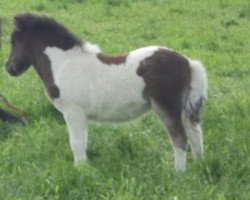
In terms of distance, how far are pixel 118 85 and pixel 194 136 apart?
862 millimetres

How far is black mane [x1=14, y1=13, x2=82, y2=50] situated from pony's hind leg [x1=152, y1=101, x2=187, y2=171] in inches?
41.2

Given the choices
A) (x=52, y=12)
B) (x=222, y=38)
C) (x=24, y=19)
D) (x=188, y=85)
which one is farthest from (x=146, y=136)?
(x=52, y=12)

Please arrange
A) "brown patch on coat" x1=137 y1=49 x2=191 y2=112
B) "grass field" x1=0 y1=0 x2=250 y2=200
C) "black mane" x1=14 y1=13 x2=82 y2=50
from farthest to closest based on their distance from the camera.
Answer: "black mane" x1=14 y1=13 x2=82 y2=50 < "brown patch on coat" x1=137 y1=49 x2=191 y2=112 < "grass field" x1=0 y1=0 x2=250 y2=200

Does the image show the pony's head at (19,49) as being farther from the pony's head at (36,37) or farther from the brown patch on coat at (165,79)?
the brown patch on coat at (165,79)

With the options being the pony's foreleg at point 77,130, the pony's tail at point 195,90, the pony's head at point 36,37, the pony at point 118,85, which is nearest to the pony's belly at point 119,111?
the pony at point 118,85

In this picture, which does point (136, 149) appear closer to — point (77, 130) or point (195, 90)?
point (77, 130)

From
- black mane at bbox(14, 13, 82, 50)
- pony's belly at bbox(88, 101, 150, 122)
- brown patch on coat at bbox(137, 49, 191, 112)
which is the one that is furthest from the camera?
black mane at bbox(14, 13, 82, 50)

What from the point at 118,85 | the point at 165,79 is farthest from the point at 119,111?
the point at 165,79

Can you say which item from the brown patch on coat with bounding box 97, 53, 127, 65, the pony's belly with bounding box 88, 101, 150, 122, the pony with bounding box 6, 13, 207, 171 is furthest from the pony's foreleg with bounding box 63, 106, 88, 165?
the brown patch on coat with bounding box 97, 53, 127, 65

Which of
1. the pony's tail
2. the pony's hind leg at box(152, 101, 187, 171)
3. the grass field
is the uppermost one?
the pony's tail

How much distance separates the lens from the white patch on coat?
231 inches

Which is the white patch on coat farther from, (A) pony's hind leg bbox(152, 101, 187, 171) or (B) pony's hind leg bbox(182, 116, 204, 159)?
(B) pony's hind leg bbox(182, 116, 204, 159)

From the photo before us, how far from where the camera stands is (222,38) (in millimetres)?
12281

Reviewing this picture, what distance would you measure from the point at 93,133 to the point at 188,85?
1508 millimetres
